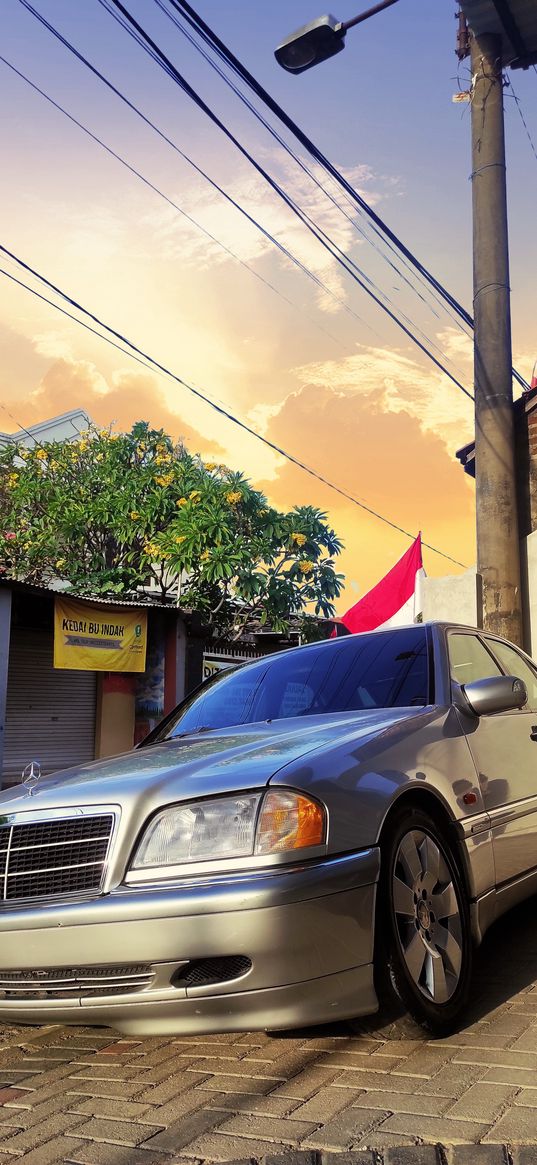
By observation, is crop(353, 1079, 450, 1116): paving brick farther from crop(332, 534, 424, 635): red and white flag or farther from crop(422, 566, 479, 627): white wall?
crop(332, 534, 424, 635): red and white flag

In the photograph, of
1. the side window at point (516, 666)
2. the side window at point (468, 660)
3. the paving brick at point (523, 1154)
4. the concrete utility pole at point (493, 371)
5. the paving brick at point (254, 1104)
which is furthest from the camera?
the concrete utility pole at point (493, 371)

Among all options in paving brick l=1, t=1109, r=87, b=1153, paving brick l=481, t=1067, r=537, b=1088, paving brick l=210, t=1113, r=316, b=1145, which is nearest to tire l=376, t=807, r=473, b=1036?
paving brick l=481, t=1067, r=537, b=1088

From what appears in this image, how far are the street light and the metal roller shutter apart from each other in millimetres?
9090

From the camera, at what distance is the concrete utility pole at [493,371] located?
7.88 metres

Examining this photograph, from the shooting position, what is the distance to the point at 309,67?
353 inches

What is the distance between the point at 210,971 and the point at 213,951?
0.32ft

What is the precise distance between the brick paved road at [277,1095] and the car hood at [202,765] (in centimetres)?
80

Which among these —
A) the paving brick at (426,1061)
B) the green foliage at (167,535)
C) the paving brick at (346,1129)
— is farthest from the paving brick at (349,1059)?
the green foliage at (167,535)

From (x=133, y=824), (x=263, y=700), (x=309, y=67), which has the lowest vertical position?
(x=133, y=824)

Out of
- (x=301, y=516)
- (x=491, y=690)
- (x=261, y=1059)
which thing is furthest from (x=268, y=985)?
(x=301, y=516)

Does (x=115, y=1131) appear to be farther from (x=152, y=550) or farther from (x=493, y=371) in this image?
(x=152, y=550)

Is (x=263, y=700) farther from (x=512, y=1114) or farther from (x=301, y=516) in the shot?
(x=301, y=516)

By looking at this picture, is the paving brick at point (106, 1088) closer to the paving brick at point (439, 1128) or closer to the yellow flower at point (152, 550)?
the paving brick at point (439, 1128)

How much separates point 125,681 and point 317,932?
13568 millimetres
